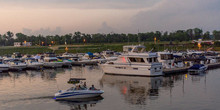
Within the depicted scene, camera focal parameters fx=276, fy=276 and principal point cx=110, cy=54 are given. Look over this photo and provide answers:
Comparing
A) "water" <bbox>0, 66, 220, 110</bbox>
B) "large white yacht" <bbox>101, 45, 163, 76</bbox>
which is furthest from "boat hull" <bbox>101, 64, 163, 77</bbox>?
"water" <bbox>0, 66, 220, 110</bbox>

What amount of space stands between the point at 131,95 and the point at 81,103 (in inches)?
310

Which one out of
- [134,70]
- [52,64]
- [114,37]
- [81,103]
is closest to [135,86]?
[134,70]

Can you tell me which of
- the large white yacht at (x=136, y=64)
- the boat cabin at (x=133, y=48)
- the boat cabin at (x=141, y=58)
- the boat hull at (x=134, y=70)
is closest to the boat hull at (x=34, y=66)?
the boat hull at (x=134, y=70)

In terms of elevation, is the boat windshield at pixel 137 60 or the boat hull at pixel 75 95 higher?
the boat windshield at pixel 137 60

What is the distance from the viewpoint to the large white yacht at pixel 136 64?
51031mm

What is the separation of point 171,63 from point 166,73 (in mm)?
5451

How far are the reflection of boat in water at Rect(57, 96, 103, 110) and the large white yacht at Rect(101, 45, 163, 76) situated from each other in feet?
58.2

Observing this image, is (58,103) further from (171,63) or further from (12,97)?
(171,63)

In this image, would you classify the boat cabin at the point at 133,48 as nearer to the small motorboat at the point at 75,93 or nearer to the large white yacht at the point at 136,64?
the large white yacht at the point at 136,64

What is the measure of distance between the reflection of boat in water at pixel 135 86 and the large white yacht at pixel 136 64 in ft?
5.01

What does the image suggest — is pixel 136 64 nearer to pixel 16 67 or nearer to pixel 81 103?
pixel 81 103

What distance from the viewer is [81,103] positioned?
109 ft

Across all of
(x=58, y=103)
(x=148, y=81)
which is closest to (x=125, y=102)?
(x=58, y=103)

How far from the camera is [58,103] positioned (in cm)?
3331
